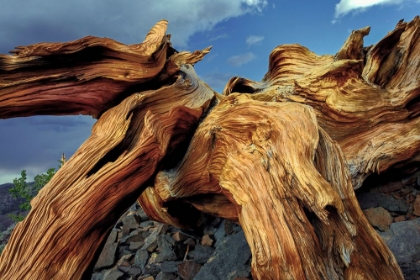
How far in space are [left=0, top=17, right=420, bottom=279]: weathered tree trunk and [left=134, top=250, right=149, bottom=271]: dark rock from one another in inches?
27.7

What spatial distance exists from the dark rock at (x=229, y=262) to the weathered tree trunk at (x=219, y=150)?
0.77 m

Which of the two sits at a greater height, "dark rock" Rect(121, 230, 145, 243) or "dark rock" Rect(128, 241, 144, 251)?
"dark rock" Rect(121, 230, 145, 243)

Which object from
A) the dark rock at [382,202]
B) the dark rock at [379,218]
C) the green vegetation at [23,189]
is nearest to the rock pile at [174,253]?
the dark rock at [379,218]

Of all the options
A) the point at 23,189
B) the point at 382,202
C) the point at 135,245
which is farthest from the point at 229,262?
the point at 23,189

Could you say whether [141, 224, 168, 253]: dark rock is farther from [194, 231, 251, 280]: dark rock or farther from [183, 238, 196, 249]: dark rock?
[194, 231, 251, 280]: dark rock

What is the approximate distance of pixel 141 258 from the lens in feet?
18.6

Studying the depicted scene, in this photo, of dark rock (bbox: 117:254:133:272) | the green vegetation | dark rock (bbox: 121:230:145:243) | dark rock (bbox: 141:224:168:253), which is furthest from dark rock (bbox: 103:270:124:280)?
the green vegetation

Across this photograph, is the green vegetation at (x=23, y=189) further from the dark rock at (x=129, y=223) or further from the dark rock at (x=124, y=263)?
the dark rock at (x=124, y=263)

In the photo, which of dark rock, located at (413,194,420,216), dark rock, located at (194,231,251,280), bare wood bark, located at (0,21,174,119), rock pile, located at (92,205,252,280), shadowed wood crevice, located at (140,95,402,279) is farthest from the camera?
dark rock, located at (413,194,420,216)

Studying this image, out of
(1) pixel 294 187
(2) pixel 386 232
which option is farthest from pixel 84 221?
(2) pixel 386 232

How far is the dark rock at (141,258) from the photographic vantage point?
18.2 ft

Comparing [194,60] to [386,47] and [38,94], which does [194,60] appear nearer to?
[38,94]

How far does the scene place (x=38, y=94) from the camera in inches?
161

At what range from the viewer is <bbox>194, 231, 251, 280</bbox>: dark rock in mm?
4551
